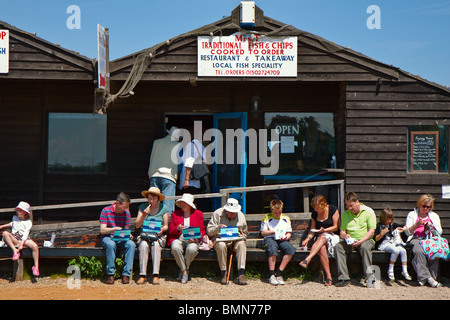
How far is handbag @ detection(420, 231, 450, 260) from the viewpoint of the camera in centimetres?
756

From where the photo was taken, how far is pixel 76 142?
966 centimetres

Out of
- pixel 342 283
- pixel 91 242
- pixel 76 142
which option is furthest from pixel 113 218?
pixel 342 283

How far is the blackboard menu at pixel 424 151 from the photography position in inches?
330

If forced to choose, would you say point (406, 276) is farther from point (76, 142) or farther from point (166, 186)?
point (76, 142)

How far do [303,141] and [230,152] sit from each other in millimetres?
1373

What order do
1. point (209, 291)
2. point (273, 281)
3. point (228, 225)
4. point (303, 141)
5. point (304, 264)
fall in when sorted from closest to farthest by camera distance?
1. point (209, 291)
2. point (304, 264)
3. point (273, 281)
4. point (228, 225)
5. point (303, 141)

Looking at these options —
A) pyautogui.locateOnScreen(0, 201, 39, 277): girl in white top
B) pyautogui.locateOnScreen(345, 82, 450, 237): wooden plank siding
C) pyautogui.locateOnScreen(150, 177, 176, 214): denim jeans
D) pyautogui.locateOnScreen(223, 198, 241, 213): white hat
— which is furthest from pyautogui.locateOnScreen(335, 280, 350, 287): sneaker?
pyautogui.locateOnScreen(0, 201, 39, 277): girl in white top

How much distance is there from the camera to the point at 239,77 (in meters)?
8.30

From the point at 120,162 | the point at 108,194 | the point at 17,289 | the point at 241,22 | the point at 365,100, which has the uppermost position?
the point at 241,22

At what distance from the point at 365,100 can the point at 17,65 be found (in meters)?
5.60

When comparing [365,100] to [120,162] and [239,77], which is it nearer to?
[239,77]
